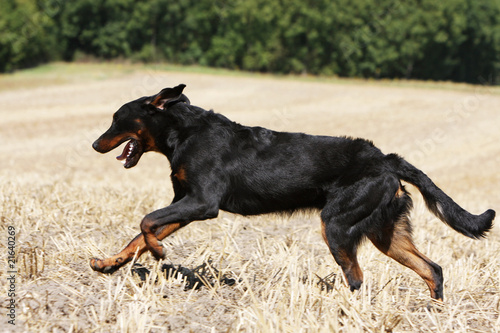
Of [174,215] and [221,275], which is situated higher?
[174,215]

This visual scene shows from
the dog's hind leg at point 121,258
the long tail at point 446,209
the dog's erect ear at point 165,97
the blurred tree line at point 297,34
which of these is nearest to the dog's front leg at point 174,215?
the dog's hind leg at point 121,258

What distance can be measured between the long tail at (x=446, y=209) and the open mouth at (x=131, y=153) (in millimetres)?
1968

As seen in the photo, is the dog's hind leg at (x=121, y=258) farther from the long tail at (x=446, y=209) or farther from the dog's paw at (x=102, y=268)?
the long tail at (x=446, y=209)

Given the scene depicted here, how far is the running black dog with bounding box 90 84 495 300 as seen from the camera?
4.21 metres

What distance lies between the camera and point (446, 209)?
14.6ft

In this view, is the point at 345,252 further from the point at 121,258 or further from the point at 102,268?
the point at 102,268

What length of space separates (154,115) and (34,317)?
179 cm

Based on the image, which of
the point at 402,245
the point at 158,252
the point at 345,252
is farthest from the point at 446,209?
the point at 158,252

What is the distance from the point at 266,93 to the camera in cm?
3406

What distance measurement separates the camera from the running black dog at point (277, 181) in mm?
4211

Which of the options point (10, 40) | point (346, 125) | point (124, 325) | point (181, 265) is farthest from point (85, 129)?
point (10, 40)

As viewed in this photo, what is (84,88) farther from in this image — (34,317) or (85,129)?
(34,317)

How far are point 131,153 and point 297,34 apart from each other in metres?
59.7

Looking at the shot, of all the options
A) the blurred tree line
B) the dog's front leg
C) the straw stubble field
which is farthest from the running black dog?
the blurred tree line
